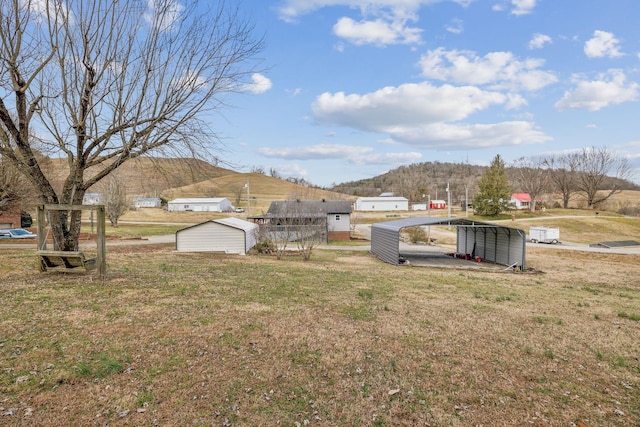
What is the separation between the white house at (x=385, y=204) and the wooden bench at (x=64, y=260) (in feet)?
229

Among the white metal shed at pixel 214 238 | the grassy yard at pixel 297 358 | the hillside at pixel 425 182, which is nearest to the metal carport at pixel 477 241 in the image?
the white metal shed at pixel 214 238

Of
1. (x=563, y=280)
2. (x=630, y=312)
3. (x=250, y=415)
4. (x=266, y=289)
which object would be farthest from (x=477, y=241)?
(x=250, y=415)

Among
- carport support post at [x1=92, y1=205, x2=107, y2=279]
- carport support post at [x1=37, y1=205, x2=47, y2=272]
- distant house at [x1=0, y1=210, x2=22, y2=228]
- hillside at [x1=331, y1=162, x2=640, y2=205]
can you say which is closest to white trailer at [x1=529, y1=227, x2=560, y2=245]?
carport support post at [x1=92, y1=205, x2=107, y2=279]

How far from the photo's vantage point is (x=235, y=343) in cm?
528

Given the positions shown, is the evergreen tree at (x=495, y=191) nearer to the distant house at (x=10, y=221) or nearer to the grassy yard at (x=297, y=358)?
the grassy yard at (x=297, y=358)

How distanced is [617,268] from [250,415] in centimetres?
2238

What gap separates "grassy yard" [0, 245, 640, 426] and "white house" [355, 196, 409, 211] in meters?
67.6

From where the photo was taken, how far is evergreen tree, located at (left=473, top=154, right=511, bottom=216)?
5400 cm

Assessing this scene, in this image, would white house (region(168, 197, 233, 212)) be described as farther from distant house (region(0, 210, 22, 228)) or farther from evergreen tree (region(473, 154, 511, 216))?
evergreen tree (region(473, 154, 511, 216))

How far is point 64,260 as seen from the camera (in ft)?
28.1

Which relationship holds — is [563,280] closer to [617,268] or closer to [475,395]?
[617,268]

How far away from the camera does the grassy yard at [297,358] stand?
366cm

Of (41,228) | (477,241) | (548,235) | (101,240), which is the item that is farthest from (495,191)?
(41,228)

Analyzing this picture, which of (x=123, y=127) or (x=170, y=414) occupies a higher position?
(x=123, y=127)
